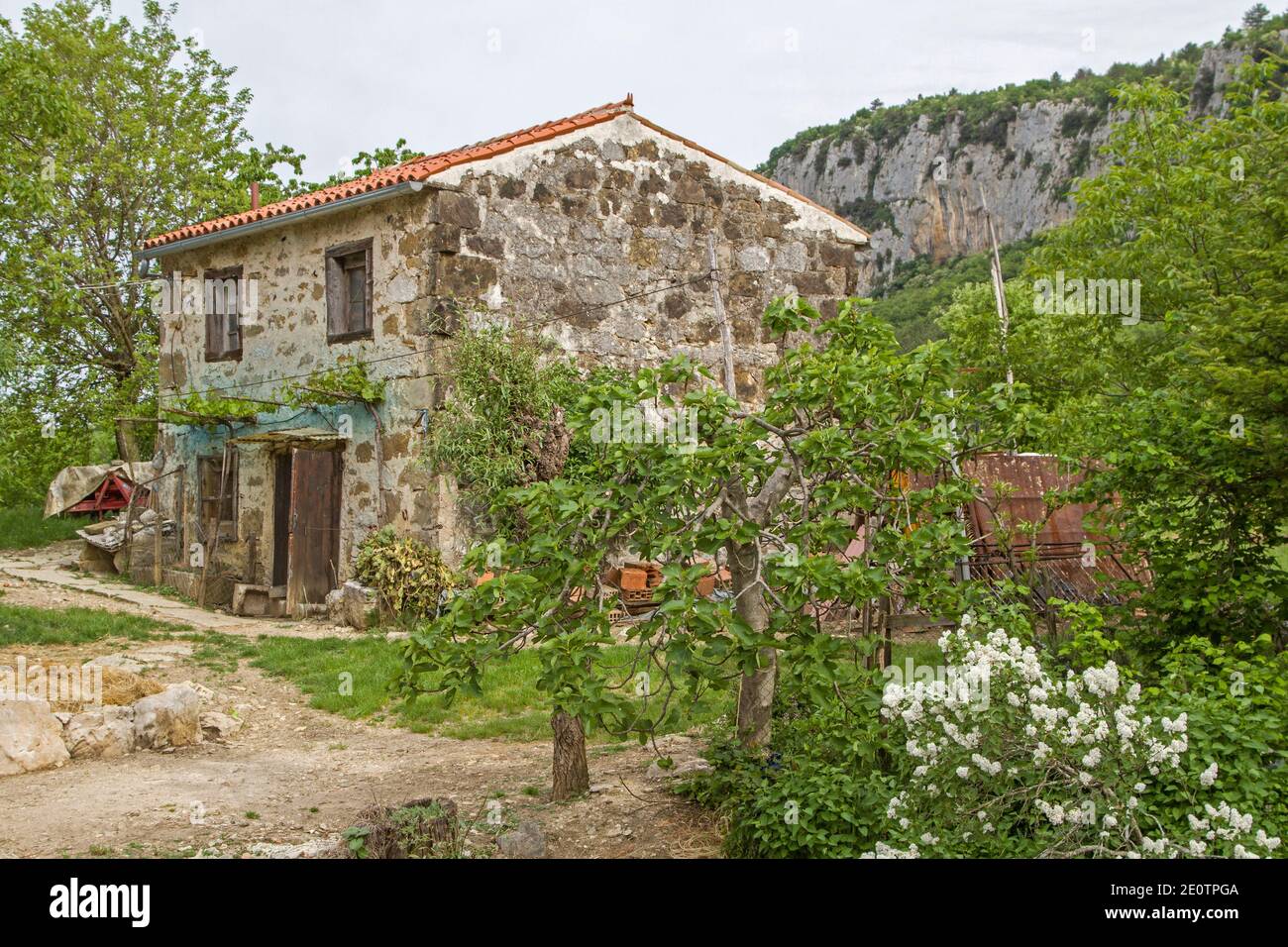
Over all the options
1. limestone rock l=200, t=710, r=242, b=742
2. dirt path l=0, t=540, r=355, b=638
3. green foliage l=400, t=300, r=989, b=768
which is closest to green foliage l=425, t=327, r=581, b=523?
dirt path l=0, t=540, r=355, b=638

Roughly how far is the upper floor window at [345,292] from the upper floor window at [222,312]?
217 centimetres

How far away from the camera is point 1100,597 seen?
405 inches

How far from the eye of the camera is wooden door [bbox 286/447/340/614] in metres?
13.2

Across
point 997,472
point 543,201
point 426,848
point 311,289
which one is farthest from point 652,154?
point 426,848

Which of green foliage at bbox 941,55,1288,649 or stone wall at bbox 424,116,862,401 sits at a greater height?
stone wall at bbox 424,116,862,401

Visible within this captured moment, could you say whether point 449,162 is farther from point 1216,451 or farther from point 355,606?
point 1216,451

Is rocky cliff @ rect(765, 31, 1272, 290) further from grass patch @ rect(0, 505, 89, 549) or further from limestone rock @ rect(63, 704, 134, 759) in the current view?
limestone rock @ rect(63, 704, 134, 759)

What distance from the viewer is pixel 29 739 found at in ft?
23.3

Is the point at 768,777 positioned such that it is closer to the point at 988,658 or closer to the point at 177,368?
the point at 988,658

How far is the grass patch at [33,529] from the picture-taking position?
19.0 metres

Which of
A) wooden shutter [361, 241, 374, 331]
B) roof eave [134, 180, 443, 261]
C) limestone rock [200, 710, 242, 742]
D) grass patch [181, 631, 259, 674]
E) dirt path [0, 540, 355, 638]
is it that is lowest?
limestone rock [200, 710, 242, 742]

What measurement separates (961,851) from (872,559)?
148 cm

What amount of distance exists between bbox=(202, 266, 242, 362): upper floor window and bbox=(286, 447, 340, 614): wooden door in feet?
9.21

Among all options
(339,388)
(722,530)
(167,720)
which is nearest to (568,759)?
(722,530)
